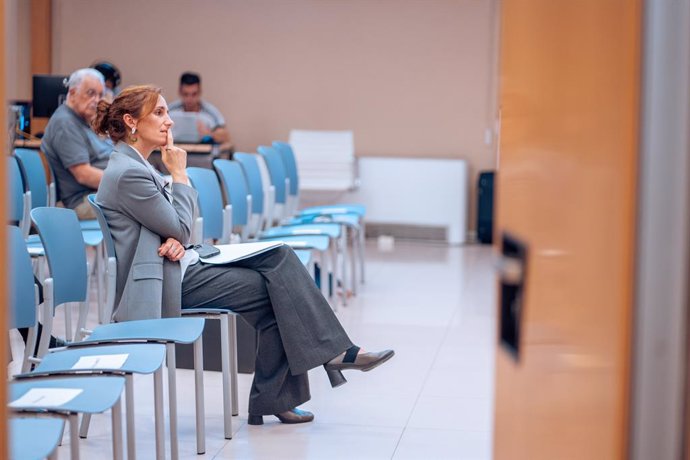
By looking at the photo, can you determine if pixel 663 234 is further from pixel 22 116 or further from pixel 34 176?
pixel 22 116

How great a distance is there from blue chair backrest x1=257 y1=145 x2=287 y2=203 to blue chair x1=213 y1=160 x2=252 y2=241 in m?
0.80

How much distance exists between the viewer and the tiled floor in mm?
3674

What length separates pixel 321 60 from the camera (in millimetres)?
9430

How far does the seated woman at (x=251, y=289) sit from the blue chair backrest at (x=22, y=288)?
592 mm

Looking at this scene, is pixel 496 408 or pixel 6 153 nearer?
pixel 6 153

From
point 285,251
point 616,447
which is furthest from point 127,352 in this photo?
point 616,447

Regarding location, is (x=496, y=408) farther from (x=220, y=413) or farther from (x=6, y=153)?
(x=220, y=413)

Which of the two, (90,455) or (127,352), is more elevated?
(127,352)

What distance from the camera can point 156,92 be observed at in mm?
3936

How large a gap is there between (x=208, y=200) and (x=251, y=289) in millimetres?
1265

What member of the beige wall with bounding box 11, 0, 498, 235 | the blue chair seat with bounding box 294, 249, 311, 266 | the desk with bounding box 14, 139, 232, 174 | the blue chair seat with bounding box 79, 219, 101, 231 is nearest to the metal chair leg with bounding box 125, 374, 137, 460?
the blue chair seat with bounding box 294, 249, 311, 266

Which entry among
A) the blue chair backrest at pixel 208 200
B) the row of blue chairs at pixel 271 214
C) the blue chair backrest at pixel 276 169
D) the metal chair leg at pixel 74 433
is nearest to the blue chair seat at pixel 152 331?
the metal chair leg at pixel 74 433

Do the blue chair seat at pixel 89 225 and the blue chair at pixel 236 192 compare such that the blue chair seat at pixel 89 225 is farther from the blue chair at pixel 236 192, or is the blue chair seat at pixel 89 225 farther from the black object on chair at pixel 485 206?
the black object on chair at pixel 485 206

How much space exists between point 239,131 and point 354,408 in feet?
18.7
